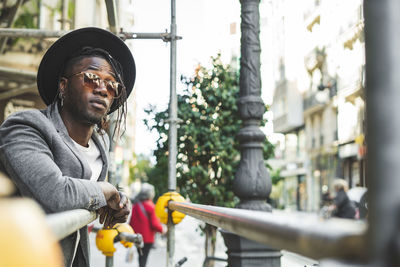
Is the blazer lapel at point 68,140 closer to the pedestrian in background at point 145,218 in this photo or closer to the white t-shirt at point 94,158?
the white t-shirt at point 94,158

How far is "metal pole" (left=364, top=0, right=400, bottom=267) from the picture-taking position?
433mm

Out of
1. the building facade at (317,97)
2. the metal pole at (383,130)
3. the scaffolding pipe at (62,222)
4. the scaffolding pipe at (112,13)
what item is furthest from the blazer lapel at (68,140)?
the building facade at (317,97)

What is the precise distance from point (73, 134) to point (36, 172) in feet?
1.68

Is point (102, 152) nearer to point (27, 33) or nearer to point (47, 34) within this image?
point (47, 34)

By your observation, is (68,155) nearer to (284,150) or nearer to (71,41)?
(71,41)

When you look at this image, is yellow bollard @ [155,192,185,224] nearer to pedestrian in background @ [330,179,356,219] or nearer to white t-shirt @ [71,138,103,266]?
white t-shirt @ [71,138,103,266]

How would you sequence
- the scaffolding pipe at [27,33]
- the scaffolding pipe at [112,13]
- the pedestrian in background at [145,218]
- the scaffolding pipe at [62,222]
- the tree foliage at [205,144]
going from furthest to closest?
the pedestrian in background at [145,218], the tree foliage at [205,144], the scaffolding pipe at [112,13], the scaffolding pipe at [27,33], the scaffolding pipe at [62,222]

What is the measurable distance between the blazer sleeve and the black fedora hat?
0.61 metres

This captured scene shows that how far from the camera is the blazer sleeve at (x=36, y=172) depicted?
1.50m

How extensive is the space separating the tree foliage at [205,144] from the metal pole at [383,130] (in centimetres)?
600

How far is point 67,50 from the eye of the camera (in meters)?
2.19

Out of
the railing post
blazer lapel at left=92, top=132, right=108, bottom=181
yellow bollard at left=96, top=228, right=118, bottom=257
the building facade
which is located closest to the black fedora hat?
blazer lapel at left=92, top=132, right=108, bottom=181

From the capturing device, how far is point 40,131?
1.68 metres

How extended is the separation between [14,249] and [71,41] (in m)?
1.87
